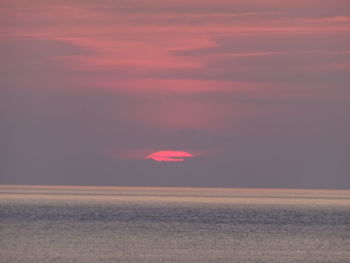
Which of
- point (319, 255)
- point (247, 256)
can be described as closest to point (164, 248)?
point (247, 256)

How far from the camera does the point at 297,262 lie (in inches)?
1492

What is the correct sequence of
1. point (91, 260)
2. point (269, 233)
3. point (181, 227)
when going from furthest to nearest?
point (181, 227)
point (269, 233)
point (91, 260)

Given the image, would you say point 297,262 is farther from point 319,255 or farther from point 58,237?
point 58,237

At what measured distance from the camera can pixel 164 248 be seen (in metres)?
43.2

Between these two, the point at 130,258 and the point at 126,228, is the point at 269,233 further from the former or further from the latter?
the point at 130,258

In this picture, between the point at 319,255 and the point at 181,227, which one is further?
the point at 181,227

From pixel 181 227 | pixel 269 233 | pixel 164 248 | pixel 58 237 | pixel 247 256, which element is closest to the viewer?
pixel 247 256

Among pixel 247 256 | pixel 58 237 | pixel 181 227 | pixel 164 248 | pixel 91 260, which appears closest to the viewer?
pixel 91 260

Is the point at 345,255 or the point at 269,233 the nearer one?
the point at 345,255

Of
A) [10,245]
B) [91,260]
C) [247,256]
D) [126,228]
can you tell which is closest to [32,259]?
[91,260]

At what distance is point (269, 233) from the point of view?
57188mm

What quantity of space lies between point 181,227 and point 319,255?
22812mm

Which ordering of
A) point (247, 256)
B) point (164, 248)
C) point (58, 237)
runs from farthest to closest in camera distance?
point (58, 237), point (164, 248), point (247, 256)

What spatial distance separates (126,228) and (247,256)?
71.9 ft
